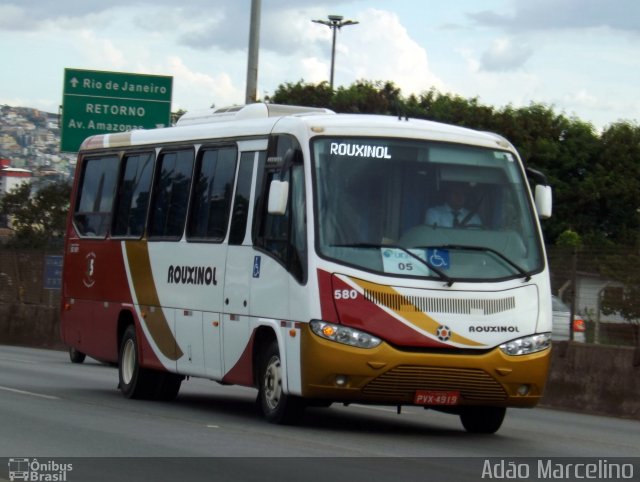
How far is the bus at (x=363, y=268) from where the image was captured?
12.1 m

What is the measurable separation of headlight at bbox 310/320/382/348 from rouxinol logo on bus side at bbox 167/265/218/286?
2.55m

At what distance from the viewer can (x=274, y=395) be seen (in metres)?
13.0

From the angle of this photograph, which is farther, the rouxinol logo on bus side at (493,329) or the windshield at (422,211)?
the windshield at (422,211)

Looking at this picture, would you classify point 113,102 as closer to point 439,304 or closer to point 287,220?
point 287,220

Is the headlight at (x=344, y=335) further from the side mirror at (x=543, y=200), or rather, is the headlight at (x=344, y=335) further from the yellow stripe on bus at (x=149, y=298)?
the yellow stripe on bus at (x=149, y=298)

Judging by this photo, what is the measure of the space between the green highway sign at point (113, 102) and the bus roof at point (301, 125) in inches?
540

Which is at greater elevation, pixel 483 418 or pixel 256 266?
pixel 256 266

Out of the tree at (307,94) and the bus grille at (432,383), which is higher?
the tree at (307,94)

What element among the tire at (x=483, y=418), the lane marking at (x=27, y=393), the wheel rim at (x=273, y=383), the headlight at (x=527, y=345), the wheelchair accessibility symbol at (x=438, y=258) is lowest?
the lane marking at (x=27, y=393)

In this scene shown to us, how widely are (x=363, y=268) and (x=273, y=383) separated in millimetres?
1541

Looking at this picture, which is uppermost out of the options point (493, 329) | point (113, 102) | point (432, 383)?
point (113, 102)

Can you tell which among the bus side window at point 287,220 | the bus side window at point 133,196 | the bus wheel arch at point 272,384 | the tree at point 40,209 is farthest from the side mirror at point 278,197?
the tree at point 40,209

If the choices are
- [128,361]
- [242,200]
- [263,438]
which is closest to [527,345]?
[263,438]

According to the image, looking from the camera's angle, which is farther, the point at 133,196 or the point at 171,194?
the point at 133,196
